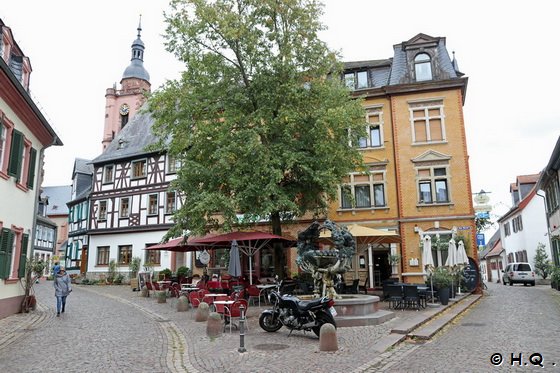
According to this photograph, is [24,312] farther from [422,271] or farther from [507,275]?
[507,275]

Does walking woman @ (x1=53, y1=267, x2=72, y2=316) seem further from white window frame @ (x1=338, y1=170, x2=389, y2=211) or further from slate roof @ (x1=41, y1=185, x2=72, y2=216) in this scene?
slate roof @ (x1=41, y1=185, x2=72, y2=216)

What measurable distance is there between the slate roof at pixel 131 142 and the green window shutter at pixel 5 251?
19858 mm

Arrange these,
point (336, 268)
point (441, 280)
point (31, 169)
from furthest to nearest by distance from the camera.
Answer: point (441, 280) → point (31, 169) → point (336, 268)

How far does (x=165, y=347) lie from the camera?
9.58 meters

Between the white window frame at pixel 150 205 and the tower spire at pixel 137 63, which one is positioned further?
the tower spire at pixel 137 63

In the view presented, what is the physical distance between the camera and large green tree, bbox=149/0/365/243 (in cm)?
1767

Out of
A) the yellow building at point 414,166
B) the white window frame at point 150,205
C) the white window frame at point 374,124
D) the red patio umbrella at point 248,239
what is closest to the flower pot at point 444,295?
the red patio umbrella at point 248,239

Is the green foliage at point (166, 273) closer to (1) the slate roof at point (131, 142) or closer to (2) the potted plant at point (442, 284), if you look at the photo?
(1) the slate roof at point (131, 142)

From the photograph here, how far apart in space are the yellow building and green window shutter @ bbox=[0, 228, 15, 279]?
49.0 feet

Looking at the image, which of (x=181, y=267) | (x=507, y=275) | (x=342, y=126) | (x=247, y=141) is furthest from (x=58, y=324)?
(x=507, y=275)

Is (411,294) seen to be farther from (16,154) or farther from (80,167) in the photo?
(80,167)

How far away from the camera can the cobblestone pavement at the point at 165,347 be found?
7.83 metres

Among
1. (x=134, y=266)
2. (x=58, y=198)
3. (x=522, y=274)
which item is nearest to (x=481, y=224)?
(x=522, y=274)

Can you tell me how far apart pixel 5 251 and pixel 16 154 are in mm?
3083
